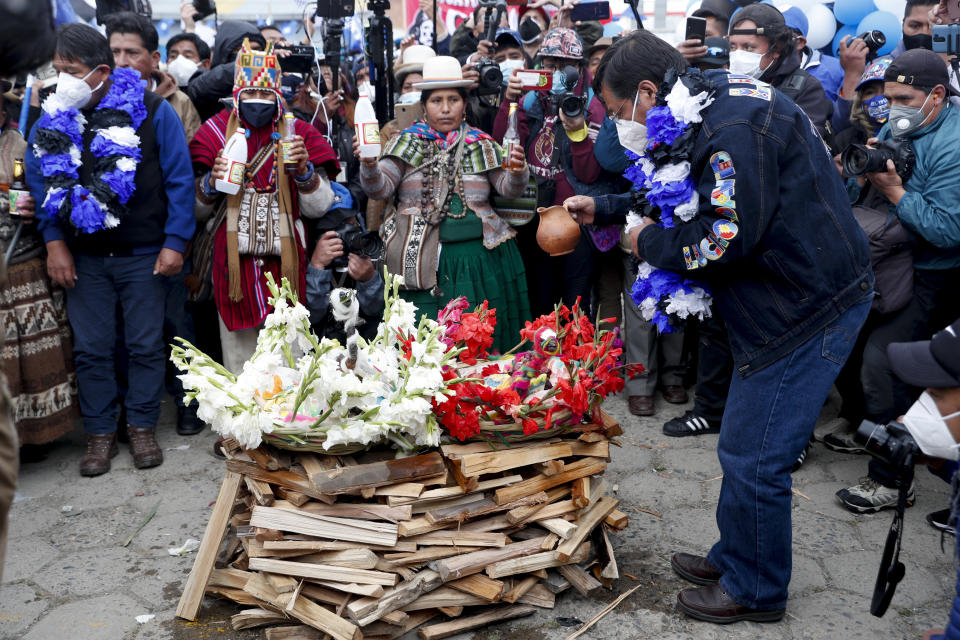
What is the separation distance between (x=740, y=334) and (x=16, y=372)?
3.80m

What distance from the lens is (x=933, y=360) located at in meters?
2.27

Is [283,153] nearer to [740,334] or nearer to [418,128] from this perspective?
[418,128]

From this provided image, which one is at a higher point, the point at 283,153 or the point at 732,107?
the point at 732,107

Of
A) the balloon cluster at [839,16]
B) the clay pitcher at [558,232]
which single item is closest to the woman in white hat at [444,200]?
the clay pitcher at [558,232]

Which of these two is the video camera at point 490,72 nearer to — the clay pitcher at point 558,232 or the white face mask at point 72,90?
the clay pitcher at point 558,232

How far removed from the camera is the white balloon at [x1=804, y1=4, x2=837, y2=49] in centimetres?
747

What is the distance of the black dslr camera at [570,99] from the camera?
188 inches

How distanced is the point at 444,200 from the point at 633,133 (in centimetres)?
170

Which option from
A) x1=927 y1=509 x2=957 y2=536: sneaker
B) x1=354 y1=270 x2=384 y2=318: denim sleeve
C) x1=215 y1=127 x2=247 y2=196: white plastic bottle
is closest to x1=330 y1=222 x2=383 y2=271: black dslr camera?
x1=354 y1=270 x2=384 y2=318: denim sleeve

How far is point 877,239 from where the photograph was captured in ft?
13.4

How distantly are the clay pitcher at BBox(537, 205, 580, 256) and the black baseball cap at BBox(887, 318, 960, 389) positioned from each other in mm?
1586

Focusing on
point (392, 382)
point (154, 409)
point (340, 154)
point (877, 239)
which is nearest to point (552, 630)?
point (392, 382)

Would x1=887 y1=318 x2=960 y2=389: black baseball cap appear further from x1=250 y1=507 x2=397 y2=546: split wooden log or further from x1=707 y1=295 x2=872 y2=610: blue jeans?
x1=250 y1=507 x2=397 y2=546: split wooden log

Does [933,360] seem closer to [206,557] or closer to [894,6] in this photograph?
[206,557]
